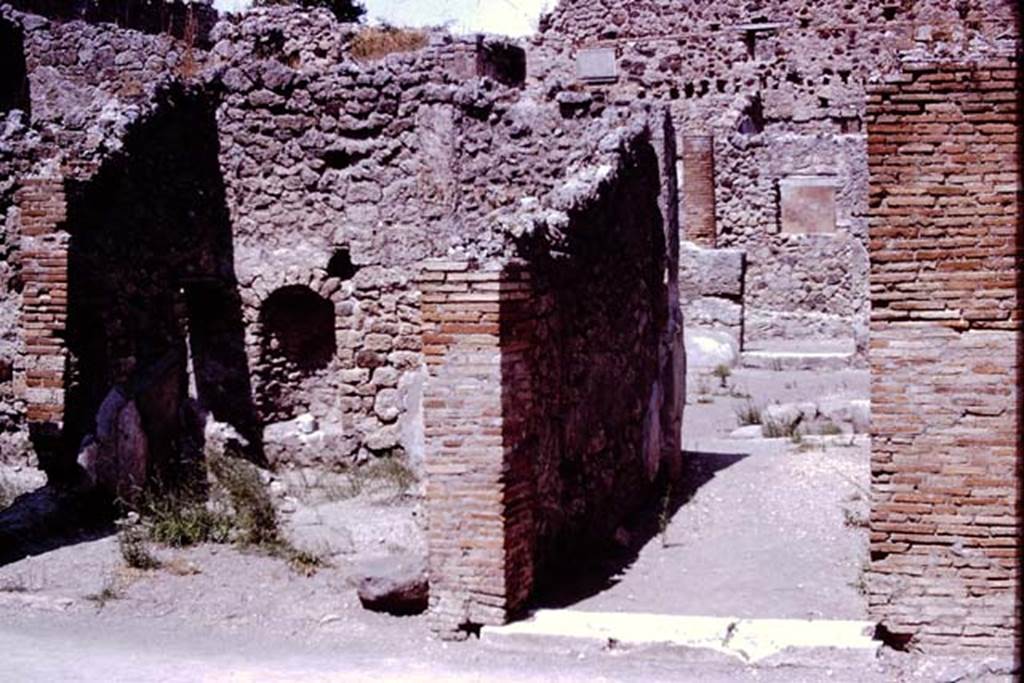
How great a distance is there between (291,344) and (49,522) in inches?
126

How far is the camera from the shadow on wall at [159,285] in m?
11.1

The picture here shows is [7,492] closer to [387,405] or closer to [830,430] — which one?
[387,405]

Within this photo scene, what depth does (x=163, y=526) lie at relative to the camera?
32.9 feet

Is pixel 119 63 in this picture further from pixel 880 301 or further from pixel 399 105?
pixel 880 301

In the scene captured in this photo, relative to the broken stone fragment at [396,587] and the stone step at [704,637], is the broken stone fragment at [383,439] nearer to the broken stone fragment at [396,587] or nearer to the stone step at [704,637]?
the broken stone fragment at [396,587]

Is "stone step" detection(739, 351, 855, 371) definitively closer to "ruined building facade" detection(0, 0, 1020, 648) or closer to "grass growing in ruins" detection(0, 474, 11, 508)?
"ruined building facade" detection(0, 0, 1020, 648)

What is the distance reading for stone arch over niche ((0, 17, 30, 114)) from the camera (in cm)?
1712

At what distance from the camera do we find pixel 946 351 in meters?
7.10

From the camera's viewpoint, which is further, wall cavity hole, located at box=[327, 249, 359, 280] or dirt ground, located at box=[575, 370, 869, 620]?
wall cavity hole, located at box=[327, 249, 359, 280]

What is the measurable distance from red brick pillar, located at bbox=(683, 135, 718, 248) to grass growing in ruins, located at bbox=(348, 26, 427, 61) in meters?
9.65

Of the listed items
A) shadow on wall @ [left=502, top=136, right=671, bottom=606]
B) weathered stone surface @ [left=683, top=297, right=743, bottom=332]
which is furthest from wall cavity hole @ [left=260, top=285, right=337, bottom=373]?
weathered stone surface @ [left=683, top=297, right=743, bottom=332]

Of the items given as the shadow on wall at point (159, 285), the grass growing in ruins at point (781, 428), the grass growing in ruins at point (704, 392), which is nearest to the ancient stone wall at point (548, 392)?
the grass growing in ruins at point (781, 428)

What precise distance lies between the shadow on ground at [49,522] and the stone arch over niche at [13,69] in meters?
7.83

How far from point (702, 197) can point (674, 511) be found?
49.3 ft
